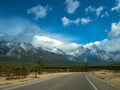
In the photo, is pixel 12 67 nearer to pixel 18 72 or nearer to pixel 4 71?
pixel 18 72

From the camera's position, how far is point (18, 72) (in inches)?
3086

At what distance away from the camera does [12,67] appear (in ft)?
256

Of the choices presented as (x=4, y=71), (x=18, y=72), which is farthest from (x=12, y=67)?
(x=4, y=71)

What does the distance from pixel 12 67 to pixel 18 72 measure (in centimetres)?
213

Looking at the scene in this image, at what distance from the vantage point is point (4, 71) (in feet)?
293

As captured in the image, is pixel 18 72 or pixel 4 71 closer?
pixel 18 72

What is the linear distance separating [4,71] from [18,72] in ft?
40.7

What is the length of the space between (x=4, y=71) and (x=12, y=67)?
12.2 meters

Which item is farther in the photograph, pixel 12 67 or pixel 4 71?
pixel 4 71
